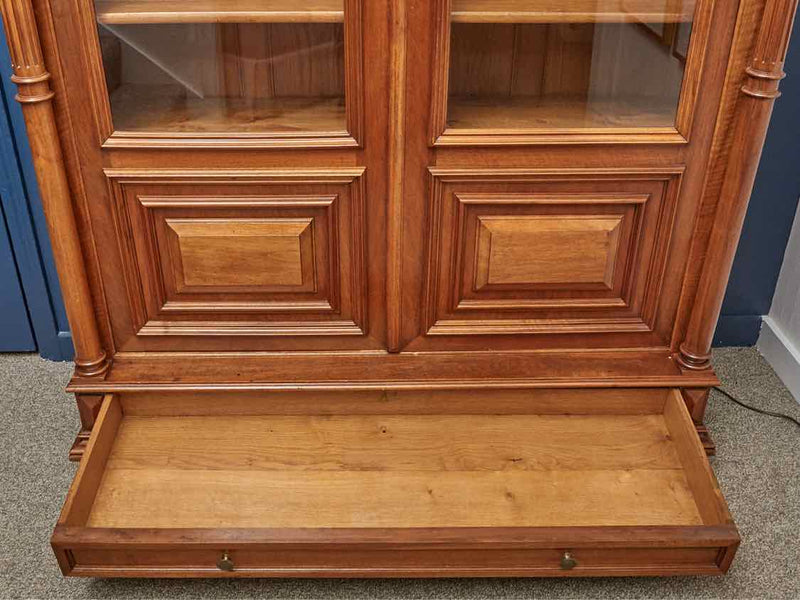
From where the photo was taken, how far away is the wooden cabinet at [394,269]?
1225 mm

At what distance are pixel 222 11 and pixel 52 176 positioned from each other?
14.4 inches

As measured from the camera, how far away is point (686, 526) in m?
1.18

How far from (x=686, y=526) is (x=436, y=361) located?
499mm

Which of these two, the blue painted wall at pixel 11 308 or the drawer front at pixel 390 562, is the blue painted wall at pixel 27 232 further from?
the drawer front at pixel 390 562

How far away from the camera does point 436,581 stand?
1311mm

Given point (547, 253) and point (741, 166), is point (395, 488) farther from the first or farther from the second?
point (741, 166)

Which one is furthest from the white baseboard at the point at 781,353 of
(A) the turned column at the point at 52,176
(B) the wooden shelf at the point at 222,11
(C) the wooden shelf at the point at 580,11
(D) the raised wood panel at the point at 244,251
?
(A) the turned column at the point at 52,176

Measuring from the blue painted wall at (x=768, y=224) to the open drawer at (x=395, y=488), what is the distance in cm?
49

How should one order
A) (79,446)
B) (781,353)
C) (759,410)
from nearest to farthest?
(79,446) < (759,410) < (781,353)

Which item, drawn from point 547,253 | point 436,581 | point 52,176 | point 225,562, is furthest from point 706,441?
point 52,176

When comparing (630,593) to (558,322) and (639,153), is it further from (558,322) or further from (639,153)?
(639,153)

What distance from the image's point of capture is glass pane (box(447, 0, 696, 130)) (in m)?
1.30

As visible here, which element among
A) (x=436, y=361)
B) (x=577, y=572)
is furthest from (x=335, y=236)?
(x=577, y=572)

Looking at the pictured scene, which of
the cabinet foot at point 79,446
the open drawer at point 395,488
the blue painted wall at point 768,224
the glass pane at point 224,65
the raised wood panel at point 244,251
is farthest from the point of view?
the blue painted wall at point 768,224
